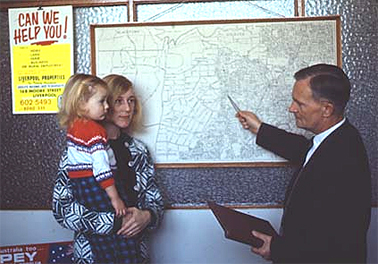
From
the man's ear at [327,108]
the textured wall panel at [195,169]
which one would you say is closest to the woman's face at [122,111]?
the textured wall panel at [195,169]

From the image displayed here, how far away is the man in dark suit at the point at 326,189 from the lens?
1.84 m

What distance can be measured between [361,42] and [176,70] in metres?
0.90

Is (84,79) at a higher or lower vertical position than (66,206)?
higher

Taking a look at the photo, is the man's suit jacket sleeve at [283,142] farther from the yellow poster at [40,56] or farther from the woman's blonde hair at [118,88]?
the yellow poster at [40,56]

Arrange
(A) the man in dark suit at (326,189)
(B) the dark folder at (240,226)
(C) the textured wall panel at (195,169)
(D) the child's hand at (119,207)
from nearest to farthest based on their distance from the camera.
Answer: (A) the man in dark suit at (326,189) → (B) the dark folder at (240,226) → (D) the child's hand at (119,207) → (C) the textured wall panel at (195,169)

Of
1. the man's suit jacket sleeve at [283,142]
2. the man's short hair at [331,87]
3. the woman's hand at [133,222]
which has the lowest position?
the woman's hand at [133,222]

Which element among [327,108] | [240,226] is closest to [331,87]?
[327,108]

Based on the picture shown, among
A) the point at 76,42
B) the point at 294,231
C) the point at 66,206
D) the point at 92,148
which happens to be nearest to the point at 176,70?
the point at 76,42

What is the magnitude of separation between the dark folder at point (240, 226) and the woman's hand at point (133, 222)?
0.98 feet

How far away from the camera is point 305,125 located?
6.74ft

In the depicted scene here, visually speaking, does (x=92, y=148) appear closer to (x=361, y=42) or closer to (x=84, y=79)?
(x=84, y=79)

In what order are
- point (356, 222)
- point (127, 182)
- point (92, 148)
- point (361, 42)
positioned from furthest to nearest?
point (361, 42)
point (127, 182)
point (92, 148)
point (356, 222)

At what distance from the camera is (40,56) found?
260 cm

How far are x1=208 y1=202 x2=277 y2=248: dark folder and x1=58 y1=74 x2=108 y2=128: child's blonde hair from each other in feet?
2.21
